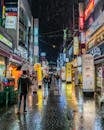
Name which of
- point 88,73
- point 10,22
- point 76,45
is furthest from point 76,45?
point 88,73

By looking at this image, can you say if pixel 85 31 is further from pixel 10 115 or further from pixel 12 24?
pixel 10 115

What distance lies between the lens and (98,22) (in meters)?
42.3

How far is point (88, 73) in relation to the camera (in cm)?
3297

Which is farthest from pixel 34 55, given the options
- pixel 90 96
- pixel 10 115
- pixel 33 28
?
pixel 10 115

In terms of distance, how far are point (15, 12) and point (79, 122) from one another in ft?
111

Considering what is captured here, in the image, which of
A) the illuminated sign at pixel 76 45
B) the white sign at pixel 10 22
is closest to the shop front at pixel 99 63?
the white sign at pixel 10 22

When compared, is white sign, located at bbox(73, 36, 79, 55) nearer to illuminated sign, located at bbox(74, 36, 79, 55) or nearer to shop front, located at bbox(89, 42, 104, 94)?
illuminated sign, located at bbox(74, 36, 79, 55)

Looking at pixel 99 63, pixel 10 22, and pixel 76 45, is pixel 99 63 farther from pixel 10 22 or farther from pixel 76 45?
pixel 76 45

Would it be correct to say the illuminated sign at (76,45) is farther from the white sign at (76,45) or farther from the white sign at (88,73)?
the white sign at (88,73)

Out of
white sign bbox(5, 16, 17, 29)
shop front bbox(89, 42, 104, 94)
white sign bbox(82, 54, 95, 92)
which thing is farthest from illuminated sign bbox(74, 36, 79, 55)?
white sign bbox(82, 54, 95, 92)

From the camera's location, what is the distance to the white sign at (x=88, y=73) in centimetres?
3278

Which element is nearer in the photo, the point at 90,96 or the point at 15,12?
the point at 90,96

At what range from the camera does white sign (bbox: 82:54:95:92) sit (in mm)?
32781

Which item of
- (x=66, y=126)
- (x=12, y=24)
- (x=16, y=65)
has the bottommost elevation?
(x=66, y=126)
